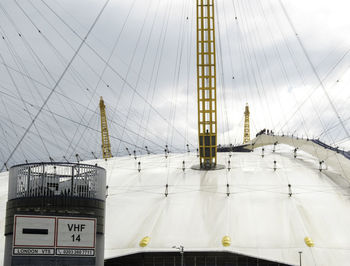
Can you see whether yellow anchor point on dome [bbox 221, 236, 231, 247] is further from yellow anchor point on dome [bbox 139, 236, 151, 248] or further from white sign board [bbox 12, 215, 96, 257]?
white sign board [bbox 12, 215, 96, 257]

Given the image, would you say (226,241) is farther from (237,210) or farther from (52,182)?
(52,182)

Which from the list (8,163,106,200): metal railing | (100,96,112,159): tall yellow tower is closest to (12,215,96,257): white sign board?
(8,163,106,200): metal railing

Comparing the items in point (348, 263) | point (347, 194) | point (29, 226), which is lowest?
point (348, 263)

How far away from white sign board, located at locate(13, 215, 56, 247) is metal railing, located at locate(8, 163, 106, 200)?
60.6 inches

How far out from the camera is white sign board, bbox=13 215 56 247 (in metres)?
27.4

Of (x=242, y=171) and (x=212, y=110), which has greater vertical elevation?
(x=212, y=110)

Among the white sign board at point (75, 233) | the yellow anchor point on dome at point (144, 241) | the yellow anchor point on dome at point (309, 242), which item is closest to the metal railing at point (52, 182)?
the white sign board at point (75, 233)

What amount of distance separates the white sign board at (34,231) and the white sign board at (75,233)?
0.47 m

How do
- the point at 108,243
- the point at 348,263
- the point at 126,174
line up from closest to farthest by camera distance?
the point at 348,263 → the point at 108,243 → the point at 126,174

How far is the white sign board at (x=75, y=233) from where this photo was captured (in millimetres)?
28062

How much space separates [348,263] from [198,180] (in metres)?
20.4

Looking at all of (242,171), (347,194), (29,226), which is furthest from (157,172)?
(29,226)

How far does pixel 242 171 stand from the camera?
2153 inches

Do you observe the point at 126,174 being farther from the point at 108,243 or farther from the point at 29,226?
the point at 29,226
